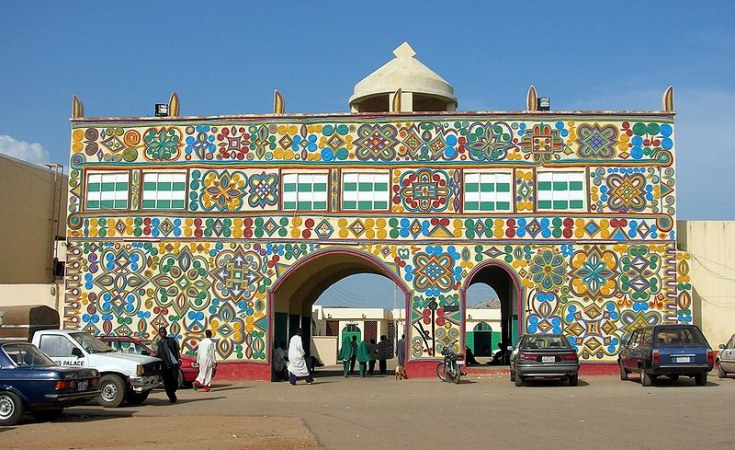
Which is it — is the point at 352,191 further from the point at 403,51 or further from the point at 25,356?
the point at 25,356

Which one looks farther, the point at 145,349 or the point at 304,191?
the point at 304,191

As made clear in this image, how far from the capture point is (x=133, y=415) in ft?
56.8

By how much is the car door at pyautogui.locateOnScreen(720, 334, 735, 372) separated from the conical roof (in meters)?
12.8

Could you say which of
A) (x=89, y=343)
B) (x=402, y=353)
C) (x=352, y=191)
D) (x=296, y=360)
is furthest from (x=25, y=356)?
(x=402, y=353)

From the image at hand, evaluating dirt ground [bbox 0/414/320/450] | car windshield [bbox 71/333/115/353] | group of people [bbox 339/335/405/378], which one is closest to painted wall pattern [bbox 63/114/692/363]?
group of people [bbox 339/335/405/378]

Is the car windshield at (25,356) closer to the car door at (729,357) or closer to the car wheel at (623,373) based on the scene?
the car wheel at (623,373)

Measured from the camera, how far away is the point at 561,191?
2802 centimetres

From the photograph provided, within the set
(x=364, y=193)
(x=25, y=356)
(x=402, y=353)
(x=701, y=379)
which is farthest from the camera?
(x=402, y=353)

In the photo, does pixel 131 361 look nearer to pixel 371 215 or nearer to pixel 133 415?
pixel 133 415

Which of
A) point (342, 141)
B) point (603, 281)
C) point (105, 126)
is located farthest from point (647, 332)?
point (105, 126)

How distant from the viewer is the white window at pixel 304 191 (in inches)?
1125

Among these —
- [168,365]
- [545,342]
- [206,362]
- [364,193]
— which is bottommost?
[206,362]

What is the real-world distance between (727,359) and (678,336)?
335 cm

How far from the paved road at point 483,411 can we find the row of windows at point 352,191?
18.3ft
